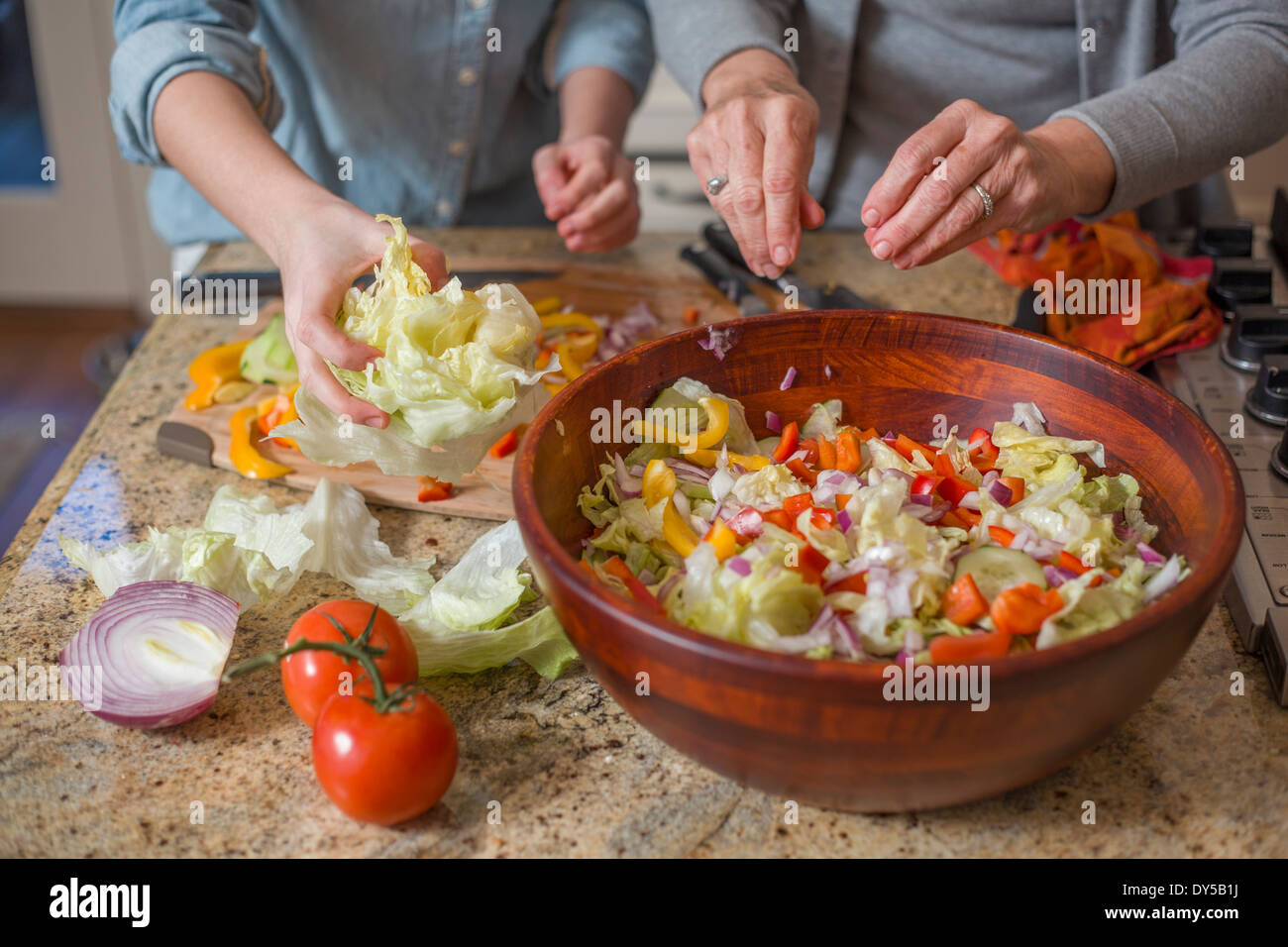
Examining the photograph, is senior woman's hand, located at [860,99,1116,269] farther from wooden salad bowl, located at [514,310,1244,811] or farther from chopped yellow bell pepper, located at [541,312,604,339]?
chopped yellow bell pepper, located at [541,312,604,339]

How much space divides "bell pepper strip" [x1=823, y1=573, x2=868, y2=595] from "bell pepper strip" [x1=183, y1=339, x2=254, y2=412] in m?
1.10

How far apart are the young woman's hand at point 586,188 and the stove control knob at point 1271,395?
1207 millimetres

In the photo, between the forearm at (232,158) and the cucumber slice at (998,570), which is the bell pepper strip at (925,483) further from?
the forearm at (232,158)

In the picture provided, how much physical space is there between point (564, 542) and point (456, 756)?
A: 275mm

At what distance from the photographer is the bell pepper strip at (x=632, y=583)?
1113mm

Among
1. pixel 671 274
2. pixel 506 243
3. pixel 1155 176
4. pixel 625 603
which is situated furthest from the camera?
pixel 506 243

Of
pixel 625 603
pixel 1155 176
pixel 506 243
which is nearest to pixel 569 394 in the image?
pixel 625 603

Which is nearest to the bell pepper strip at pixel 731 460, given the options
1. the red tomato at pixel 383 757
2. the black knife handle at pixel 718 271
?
the red tomato at pixel 383 757

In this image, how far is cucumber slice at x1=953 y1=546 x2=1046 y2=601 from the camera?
1.09 m

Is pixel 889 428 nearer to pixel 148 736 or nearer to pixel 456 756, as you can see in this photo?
pixel 456 756

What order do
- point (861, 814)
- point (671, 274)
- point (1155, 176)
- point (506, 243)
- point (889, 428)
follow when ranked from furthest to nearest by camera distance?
point (506, 243), point (671, 274), point (1155, 176), point (889, 428), point (861, 814)

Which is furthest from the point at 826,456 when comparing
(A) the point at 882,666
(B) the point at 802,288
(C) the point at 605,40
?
(C) the point at 605,40

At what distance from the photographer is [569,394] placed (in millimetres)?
1257

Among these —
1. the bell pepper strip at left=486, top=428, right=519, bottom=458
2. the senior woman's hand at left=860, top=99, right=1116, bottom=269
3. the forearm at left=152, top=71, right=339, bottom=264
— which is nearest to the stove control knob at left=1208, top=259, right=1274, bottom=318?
the senior woman's hand at left=860, top=99, right=1116, bottom=269
